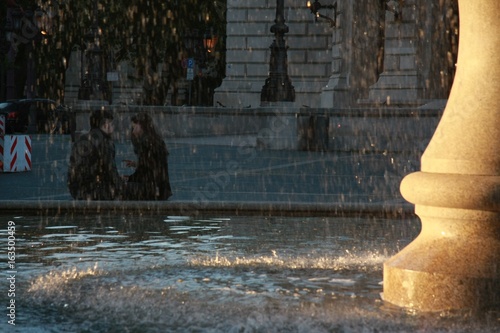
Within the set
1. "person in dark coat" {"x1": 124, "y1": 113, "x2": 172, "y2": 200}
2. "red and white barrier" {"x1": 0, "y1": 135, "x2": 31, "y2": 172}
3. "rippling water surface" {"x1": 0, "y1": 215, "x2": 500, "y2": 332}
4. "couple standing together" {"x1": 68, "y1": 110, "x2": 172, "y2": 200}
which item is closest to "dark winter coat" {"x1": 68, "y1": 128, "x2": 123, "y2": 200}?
"couple standing together" {"x1": 68, "y1": 110, "x2": 172, "y2": 200}

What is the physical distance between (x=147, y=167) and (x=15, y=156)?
8.50 metres

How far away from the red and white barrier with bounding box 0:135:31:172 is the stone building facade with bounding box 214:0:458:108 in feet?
37.7

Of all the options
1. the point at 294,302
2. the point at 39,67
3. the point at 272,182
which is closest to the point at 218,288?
the point at 294,302

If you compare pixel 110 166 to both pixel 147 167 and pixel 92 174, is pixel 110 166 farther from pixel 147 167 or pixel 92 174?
pixel 147 167

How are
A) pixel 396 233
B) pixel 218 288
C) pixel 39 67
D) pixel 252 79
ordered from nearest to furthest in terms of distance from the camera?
1. pixel 218 288
2. pixel 396 233
3. pixel 252 79
4. pixel 39 67

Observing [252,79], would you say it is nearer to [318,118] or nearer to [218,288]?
[318,118]

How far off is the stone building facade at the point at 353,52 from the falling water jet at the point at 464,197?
22.6 m

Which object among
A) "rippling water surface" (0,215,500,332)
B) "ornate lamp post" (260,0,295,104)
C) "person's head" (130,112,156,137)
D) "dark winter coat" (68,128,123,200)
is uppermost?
"ornate lamp post" (260,0,295,104)

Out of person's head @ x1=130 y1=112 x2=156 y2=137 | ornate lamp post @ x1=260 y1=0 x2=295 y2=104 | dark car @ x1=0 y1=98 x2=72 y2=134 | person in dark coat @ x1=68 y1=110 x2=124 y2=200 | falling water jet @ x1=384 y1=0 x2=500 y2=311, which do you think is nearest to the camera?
falling water jet @ x1=384 y1=0 x2=500 y2=311

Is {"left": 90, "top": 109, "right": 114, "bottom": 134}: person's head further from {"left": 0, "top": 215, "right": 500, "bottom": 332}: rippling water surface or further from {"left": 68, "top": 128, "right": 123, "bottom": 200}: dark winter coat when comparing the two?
{"left": 0, "top": 215, "right": 500, "bottom": 332}: rippling water surface

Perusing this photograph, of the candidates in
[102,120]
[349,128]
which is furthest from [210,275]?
A: [349,128]

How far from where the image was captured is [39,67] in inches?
2109

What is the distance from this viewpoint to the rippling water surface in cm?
594

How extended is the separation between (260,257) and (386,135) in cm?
1921
